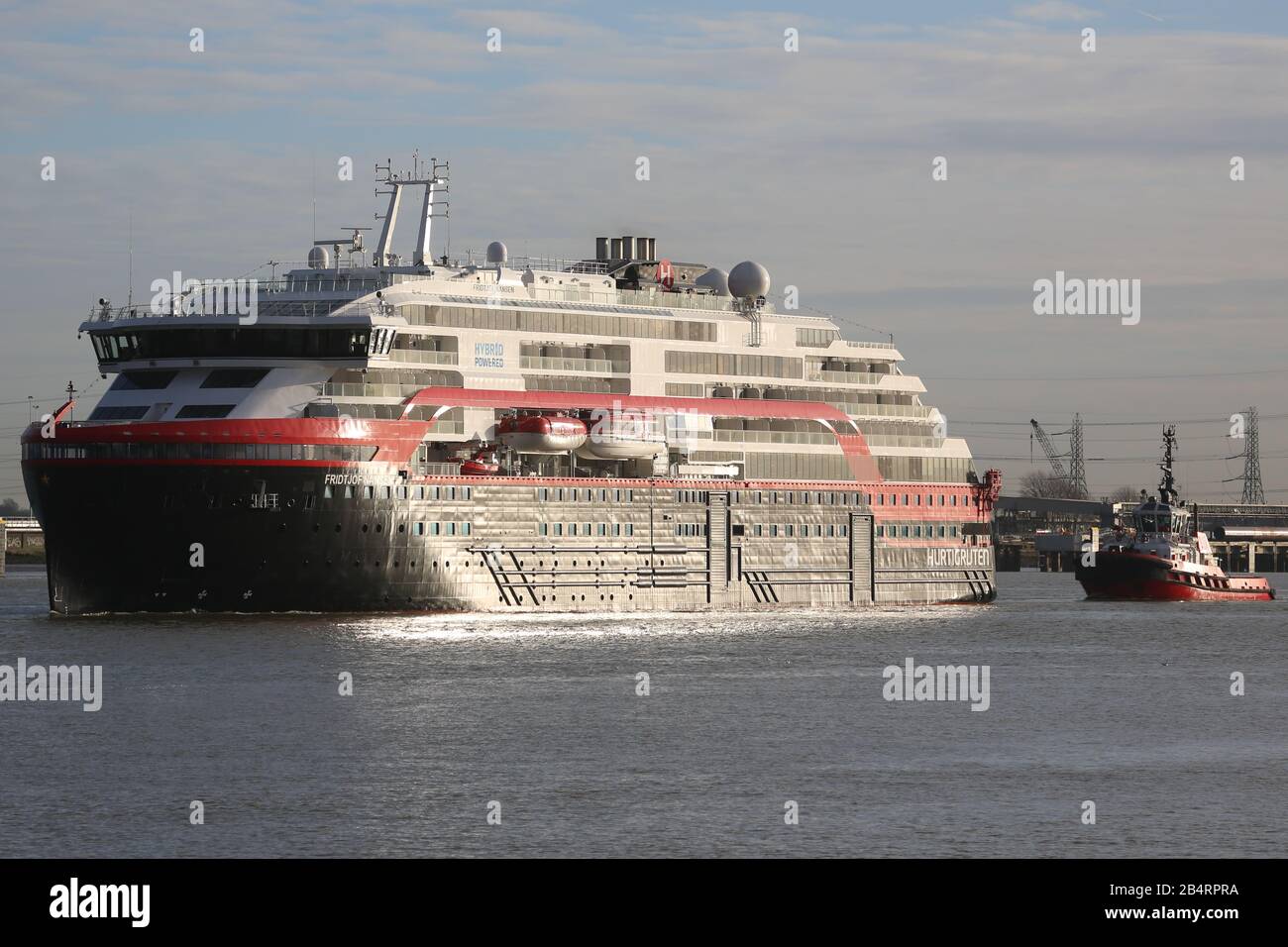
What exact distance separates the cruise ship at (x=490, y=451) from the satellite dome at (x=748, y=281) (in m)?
0.11

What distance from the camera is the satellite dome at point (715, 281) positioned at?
319 feet

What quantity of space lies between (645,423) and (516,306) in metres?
8.02

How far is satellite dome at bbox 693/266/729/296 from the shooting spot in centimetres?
9738

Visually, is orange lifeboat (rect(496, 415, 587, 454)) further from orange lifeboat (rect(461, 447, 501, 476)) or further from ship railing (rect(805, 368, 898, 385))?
ship railing (rect(805, 368, 898, 385))

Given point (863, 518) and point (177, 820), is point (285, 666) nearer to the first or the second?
point (177, 820)

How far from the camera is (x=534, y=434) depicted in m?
82.8

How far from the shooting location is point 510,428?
272ft

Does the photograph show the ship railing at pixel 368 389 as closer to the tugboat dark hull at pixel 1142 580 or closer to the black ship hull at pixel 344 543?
the black ship hull at pixel 344 543

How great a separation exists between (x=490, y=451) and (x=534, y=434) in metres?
1.89

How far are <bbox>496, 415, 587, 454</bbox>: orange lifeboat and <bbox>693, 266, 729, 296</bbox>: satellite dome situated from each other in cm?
1612
